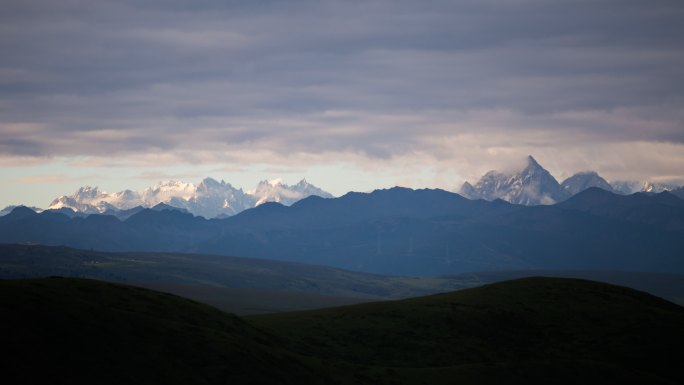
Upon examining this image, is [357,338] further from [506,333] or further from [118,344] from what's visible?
[118,344]

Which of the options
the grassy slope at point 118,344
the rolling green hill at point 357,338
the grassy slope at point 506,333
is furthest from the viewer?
the grassy slope at point 506,333

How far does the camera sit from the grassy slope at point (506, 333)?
128625mm

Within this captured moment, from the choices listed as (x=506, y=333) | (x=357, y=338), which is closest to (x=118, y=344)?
(x=357, y=338)

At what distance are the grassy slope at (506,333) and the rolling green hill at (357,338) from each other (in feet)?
0.85

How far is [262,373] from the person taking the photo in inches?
3807

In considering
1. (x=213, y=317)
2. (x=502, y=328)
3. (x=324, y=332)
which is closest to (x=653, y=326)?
(x=502, y=328)

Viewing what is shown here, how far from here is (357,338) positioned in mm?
144375

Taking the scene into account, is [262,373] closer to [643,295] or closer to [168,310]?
[168,310]

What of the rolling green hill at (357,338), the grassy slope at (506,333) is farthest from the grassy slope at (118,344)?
the grassy slope at (506,333)

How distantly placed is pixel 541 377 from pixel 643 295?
76.4 metres

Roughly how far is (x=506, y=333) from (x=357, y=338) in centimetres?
2590

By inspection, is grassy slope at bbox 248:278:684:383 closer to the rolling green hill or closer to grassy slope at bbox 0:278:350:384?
the rolling green hill

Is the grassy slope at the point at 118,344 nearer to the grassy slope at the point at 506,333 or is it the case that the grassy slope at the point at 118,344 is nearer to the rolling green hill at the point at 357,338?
the rolling green hill at the point at 357,338

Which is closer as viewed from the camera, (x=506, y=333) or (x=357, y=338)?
(x=357, y=338)
